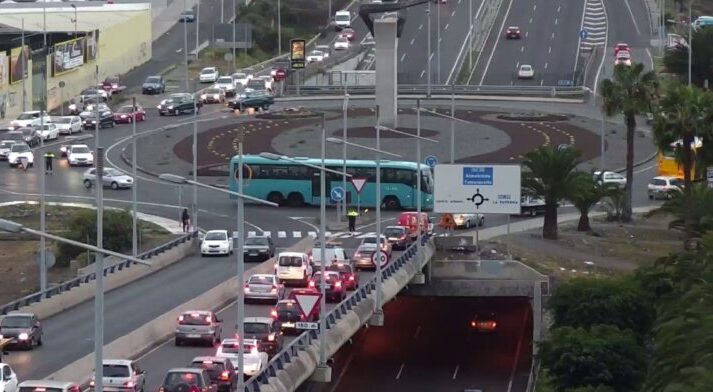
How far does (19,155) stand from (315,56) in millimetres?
44017

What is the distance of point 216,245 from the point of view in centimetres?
8131

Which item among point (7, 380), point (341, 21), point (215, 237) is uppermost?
point (341, 21)

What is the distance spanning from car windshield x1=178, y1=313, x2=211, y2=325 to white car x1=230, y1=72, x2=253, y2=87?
73.7 m

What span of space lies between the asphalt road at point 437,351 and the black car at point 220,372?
10.6 metres

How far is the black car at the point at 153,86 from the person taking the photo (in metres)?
131

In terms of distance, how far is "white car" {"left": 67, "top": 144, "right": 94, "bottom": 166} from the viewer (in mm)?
105125

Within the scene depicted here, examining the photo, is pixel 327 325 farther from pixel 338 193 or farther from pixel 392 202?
pixel 392 202

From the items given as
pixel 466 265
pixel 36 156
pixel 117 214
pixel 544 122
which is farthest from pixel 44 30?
pixel 466 265

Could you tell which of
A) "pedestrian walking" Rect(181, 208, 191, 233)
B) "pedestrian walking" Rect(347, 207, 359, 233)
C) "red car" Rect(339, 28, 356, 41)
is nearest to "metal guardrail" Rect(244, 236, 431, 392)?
"pedestrian walking" Rect(347, 207, 359, 233)

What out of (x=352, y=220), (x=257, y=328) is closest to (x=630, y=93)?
(x=352, y=220)

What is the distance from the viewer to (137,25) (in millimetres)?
142750

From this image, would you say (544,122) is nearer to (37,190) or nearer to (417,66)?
(417,66)

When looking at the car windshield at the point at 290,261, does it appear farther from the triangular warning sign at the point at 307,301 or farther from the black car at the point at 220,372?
the black car at the point at 220,372

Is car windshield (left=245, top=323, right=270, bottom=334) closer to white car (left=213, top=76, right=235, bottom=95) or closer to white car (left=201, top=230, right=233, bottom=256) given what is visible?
white car (left=201, top=230, right=233, bottom=256)
